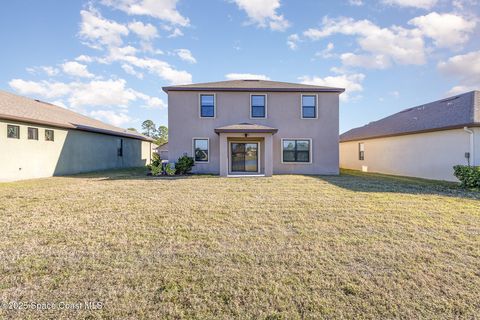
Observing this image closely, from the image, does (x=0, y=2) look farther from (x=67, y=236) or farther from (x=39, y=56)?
(x=67, y=236)

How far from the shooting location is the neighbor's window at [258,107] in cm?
1425

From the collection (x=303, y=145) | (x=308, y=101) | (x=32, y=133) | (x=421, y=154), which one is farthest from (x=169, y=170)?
(x=421, y=154)

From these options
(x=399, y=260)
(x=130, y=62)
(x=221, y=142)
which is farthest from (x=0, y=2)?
(x=399, y=260)

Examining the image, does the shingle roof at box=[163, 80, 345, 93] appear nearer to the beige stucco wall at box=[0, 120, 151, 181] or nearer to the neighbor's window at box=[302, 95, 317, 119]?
the neighbor's window at box=[302, 95, 317, 119]

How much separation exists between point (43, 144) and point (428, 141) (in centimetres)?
2217

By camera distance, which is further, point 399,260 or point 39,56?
point 39,56

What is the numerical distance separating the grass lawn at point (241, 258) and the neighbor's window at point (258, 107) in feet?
28.0

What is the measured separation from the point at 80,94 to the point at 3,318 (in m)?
33.4

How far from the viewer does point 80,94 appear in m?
28.9

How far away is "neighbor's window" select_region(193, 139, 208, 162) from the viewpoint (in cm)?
1410

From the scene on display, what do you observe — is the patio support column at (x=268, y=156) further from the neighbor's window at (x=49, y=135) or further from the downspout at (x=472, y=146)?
the neighbor's window at (x=49, y=135)

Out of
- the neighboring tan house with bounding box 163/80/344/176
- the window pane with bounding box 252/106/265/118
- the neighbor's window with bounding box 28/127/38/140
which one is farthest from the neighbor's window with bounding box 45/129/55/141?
the window pane with bounding box 252/106/265/118

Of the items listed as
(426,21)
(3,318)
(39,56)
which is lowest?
(3,318)

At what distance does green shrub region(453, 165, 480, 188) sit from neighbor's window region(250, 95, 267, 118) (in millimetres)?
9845
